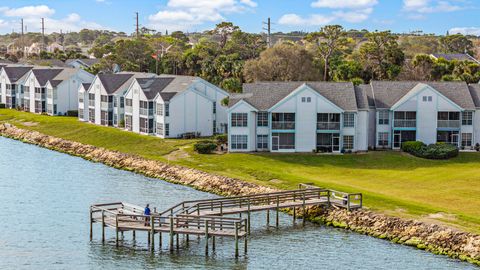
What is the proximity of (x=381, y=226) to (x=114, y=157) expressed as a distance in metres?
38.5

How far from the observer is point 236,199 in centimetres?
5444

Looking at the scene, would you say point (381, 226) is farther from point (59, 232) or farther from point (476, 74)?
point (476, 74)

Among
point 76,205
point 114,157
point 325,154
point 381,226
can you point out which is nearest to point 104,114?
point 114,157

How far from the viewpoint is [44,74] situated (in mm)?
126562

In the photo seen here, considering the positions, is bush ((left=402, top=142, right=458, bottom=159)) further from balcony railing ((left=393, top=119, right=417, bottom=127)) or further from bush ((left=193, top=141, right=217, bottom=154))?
bush ((left=193, top=141, right=217, bottom=154))

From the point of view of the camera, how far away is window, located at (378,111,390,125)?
8262 cm

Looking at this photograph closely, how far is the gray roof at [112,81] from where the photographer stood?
10412 centimetres

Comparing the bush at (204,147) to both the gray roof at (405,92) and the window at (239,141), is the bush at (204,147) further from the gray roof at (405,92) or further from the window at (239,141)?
the gray roof at (405,92)

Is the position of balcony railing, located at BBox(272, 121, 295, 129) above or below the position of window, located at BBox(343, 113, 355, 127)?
below

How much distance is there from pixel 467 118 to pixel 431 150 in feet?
24.9

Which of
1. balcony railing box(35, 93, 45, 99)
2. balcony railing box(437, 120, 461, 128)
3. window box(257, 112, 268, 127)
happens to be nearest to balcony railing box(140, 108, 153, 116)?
window box(257, 112, 268, 127)

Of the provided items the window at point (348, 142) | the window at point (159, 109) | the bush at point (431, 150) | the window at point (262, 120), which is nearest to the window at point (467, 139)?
the bush at point (431, 150)

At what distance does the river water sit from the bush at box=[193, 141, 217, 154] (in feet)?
42.7

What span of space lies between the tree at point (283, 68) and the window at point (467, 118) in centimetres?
3594
